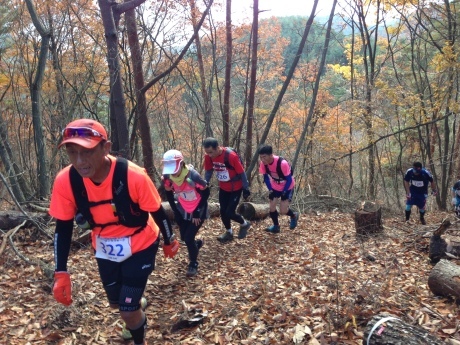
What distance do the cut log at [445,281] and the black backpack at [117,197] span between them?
130 inches

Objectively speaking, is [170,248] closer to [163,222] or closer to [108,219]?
[163,222]

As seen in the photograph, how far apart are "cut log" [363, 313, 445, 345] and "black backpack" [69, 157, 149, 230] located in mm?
2072

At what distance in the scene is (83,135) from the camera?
100 inches

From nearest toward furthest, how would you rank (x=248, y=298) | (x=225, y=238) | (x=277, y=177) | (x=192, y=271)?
(x=248, y=298) < (x=192, y=271) < (x=225, y=238) < (x=277, y=177)

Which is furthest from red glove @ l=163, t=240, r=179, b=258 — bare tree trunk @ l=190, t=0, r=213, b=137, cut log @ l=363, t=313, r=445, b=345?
bare tree trunk @ l=190, t=0, r=213, b=137

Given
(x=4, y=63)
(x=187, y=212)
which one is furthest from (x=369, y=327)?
(x=4, y=63)

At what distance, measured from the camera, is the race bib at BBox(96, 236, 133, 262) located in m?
2.97

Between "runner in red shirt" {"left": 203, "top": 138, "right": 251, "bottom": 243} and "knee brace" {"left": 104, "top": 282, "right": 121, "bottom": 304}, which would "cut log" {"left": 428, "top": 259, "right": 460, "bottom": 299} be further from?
"knee brace" {"left": 104, "top": 282, "right": 121, "bottom": 304}

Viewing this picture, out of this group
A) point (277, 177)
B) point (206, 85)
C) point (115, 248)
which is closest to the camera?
point (115, 248)

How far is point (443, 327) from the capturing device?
11.0ft

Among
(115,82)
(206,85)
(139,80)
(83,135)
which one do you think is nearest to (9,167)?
(139,80)

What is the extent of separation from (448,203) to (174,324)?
17087 mm

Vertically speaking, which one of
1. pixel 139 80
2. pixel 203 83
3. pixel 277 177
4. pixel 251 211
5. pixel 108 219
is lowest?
pixel 251 211

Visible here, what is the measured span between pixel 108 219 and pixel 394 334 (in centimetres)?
235
